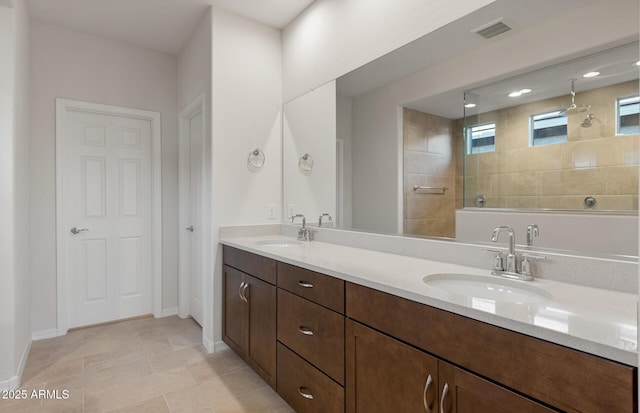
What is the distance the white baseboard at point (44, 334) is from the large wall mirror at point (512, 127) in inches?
113

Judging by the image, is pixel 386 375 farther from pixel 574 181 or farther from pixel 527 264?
pixel 574 181

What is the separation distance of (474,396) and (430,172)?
1085 millimetres

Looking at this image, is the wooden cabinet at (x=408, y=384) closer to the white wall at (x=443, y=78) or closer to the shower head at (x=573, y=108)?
the white wall at (x=443, y=78)

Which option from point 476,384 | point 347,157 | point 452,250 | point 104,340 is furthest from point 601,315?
point 104,340

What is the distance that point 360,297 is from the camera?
A: 1.37 metres

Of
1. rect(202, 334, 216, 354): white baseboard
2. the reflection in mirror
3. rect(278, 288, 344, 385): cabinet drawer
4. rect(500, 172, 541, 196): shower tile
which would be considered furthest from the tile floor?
rect(500, 172, 541, 196): shower tile

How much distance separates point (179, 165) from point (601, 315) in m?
3.47

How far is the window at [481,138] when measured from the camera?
1538 mm

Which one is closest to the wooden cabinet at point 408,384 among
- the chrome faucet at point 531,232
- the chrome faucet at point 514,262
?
the chrome faucet at point 514,262

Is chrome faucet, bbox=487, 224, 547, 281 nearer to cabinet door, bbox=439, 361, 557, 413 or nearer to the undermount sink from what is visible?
the undermount sink

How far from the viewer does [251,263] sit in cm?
220

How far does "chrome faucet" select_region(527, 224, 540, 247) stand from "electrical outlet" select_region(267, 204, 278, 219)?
6.52ft

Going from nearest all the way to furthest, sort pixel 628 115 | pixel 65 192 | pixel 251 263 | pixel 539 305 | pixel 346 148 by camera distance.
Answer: pixel 539 305
pixel 628 115
pixel 251 263
pixel 346 148
pixel 65 192

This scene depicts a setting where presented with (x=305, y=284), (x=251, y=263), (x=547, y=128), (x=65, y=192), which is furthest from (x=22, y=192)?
(x=547, y=128)
